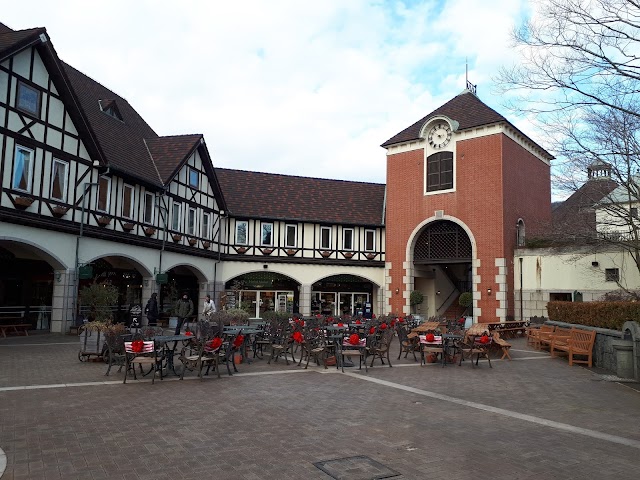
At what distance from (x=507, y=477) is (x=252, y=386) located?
18.2 ft

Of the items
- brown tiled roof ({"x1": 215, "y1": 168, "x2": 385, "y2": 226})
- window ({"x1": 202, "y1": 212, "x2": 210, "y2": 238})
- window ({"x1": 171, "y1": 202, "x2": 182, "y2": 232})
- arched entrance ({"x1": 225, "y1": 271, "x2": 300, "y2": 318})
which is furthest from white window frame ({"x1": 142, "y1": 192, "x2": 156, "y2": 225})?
arched entrance ({"x1": 225, "y1": 271, "x2": 300, "y2": 318})

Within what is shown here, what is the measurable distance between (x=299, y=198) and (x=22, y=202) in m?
18.0

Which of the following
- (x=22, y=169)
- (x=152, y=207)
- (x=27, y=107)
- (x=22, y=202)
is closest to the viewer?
(x=22, y=202)

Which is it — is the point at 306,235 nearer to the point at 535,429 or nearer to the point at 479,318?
the point at 479,318

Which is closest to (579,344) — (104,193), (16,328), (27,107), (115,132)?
(104,193)

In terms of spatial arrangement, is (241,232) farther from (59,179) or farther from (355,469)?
(355,469)

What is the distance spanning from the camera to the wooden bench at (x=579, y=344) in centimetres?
1303

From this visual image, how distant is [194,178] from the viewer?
25109mm

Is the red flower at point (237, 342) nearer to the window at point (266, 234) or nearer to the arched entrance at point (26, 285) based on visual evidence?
the arched entrance at point (26, 285)

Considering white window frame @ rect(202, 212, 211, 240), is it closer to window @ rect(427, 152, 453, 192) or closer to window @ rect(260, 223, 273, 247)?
window @ rect(260, 223, 273, 247)

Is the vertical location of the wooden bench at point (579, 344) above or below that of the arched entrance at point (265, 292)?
below

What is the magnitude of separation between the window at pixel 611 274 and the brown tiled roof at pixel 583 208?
658cm

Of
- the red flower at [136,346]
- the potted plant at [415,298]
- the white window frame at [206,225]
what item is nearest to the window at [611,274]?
the potted plant at [415,298]

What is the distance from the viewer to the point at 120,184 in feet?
65.0
